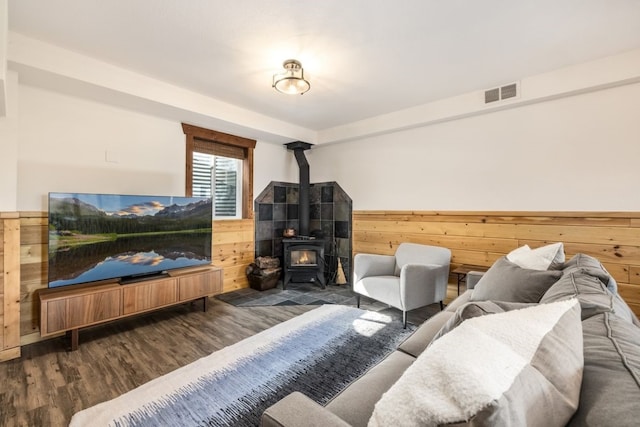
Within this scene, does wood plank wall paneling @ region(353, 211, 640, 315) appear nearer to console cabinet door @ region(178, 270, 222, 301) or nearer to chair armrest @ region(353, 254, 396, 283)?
chair armrest @ region(353, 254, 396, 283)

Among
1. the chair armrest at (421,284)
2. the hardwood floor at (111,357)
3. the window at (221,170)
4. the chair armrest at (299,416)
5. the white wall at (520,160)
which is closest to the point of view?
the chair armrest at (299,416)

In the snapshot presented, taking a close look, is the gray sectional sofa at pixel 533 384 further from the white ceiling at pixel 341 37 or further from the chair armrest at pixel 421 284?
the white ceiling at pixel 341 37

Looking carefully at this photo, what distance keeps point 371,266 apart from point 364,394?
7.84ft

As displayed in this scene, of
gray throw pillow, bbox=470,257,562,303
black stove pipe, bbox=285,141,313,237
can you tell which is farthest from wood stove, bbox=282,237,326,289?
gray throw pillow, bbox=470,257,562,303

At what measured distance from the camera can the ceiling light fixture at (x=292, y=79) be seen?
2561 mm

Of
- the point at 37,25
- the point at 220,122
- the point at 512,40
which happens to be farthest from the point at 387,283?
the point at 37,25

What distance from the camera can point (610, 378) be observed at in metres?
0.70

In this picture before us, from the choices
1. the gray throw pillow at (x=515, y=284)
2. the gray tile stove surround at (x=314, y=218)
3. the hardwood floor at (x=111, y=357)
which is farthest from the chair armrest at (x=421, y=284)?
the gray tile stove surround at (x=314, y=218)

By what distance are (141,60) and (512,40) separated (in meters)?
3.10

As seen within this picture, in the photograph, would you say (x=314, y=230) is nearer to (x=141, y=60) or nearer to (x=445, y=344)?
(x=141, y=60)

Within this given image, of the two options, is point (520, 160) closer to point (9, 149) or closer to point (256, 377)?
point (256, 377)

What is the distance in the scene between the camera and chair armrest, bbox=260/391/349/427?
822 mm

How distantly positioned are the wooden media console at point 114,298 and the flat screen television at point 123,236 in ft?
0.42

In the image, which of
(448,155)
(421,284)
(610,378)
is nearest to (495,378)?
(610,378)
